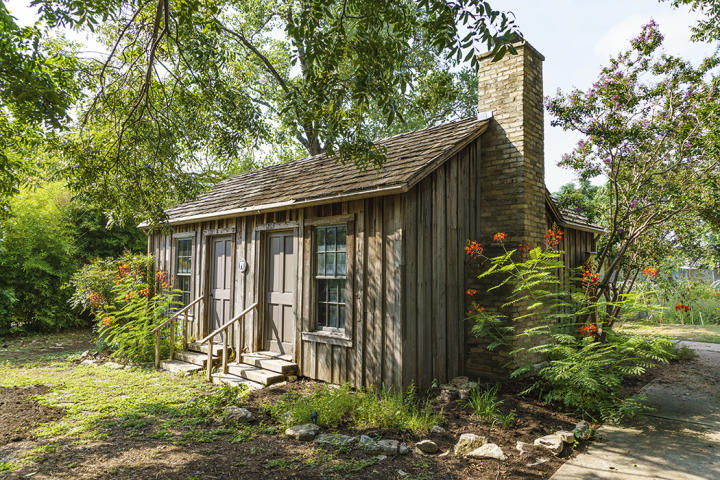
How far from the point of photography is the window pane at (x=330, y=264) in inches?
Answer: 281

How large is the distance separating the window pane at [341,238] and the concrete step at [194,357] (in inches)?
140

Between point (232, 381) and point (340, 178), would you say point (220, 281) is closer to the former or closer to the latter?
point (232, 381)

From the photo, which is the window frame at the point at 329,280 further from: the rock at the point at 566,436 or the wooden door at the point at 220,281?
the rock at the point at 566,436

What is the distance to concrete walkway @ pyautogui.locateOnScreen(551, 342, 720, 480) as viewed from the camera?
13.4 ft

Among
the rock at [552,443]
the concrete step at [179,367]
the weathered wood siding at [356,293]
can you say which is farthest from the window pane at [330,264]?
the rock at [552,443]

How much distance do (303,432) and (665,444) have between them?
13.1ft

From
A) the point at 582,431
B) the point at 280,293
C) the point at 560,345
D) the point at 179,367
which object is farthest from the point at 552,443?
the point at 179,367

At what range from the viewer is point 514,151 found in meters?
7.14

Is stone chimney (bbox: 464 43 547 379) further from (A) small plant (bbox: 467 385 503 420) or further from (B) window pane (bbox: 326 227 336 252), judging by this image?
(B) window pane (bbox: 326 227 336 252)

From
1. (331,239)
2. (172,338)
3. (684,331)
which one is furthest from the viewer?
(684,331)

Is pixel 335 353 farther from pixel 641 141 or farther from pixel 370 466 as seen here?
pixel 641 141

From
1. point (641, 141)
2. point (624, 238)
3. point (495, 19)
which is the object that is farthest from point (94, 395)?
point (641, 141)

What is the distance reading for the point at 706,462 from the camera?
14.0ft

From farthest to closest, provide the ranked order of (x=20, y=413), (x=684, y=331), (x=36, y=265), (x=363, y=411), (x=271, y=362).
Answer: (x=684, y=331) → (x=36, y=265) → (x=271, y=362) → (x=20, y=413) → (x=363, y=411)
